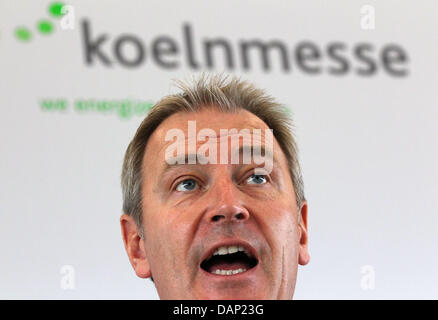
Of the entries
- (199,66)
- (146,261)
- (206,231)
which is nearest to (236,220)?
(206,231)

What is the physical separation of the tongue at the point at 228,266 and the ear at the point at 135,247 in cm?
20

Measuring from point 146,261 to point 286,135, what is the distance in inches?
20.0

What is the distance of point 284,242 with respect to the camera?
1.35 m

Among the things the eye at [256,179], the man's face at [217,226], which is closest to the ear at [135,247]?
the man's face at [217,226]

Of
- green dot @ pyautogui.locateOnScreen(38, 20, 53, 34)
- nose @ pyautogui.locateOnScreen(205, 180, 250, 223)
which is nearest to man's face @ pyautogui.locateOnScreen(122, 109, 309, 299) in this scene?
nose @ pyautogui.locateOnScreen(205, 180, 250, 223)

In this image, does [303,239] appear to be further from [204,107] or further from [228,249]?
[204,107]

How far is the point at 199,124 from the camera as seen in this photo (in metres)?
1.44

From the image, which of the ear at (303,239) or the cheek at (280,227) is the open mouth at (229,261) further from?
the ear at (303,239)

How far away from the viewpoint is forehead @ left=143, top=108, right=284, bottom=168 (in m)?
1.44

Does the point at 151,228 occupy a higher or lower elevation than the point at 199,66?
lower

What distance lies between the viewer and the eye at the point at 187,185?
1.39 m

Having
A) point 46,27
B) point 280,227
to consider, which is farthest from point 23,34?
point 280,227
